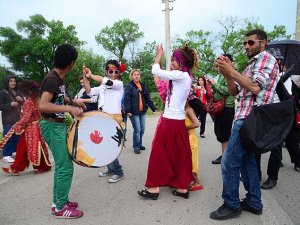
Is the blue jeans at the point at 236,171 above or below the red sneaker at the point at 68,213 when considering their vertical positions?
above

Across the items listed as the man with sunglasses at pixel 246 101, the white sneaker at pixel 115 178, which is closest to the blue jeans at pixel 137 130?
the white sneaker at pixel 115 178

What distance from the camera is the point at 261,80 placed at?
9.86 ft

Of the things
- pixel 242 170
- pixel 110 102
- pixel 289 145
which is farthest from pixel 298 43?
pixel 110 102

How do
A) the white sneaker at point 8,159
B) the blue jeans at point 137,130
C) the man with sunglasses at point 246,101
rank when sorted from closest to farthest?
the man with sunglasses at point 246,101, the white sneaker at point 8,159, the blue jeans at point 137,130

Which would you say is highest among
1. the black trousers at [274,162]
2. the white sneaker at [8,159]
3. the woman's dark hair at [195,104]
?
the woman's dark hair at [195,104]

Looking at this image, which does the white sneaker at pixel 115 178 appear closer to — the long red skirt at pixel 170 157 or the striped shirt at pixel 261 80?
the long red skirt at pixel 170 157

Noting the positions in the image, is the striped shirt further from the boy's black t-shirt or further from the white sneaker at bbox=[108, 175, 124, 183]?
the white sneaker at bbox=[108, 175, 124, 183]

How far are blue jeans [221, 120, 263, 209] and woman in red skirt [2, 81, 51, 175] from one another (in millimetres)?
3452

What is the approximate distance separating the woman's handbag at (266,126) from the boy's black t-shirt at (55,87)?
6.58 ft

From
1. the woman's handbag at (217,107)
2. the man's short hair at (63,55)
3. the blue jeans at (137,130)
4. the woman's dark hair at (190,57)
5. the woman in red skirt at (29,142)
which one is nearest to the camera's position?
the man's short hair at (63,55)

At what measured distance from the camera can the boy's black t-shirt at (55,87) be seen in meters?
3.30

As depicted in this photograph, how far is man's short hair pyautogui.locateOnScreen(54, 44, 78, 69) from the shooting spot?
343cm

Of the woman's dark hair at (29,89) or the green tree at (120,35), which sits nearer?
the woman's dark hair at (29,89)

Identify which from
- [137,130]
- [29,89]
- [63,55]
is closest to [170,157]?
[63,55]
